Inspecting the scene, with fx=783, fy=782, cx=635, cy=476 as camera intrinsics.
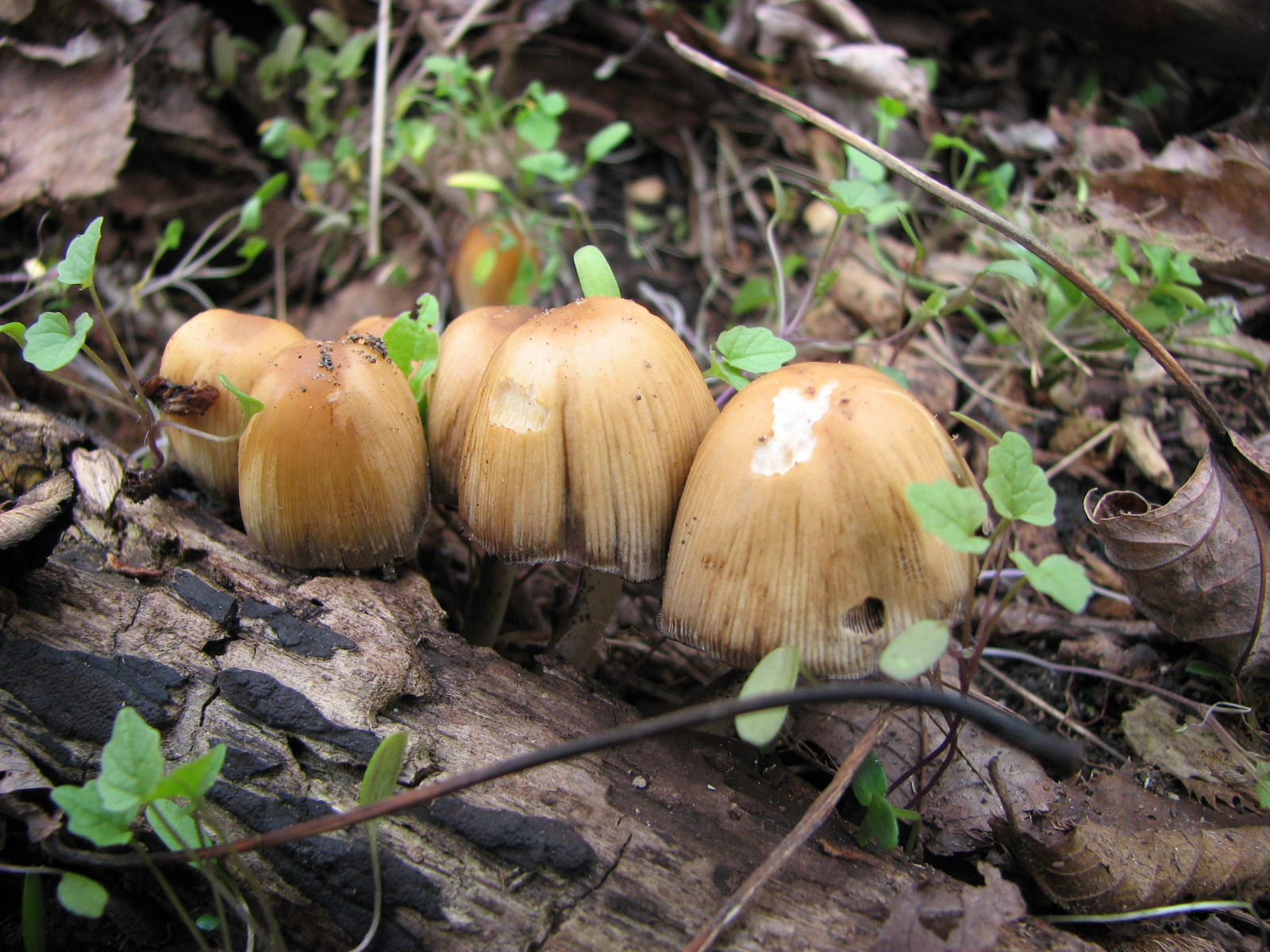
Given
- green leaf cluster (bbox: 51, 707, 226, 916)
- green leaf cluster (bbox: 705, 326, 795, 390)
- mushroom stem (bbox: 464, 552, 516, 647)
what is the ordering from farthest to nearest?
mushroom stem (bbox: 464, 552, 516, 647) → green leaf cluster (bbox: 705, 326, 795, 390) → green leaf cluster (bbox: 51, 707, 226, 916)

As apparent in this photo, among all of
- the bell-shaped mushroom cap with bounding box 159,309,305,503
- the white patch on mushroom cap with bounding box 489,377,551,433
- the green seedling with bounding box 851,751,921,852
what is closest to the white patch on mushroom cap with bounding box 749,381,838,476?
the white patch on mushroom cap with bounding box 489,377,551,433

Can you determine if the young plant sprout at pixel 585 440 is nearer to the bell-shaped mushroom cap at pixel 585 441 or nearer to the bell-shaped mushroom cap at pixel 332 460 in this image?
the bell-shaped mushroom cap at pixel 585 441

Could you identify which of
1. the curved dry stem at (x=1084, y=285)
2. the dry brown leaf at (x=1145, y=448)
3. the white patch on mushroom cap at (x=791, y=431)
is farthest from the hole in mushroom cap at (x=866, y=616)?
the dry brown leaf at (x=1145, y=448)

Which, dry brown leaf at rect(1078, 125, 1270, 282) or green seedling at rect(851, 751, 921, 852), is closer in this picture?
green seedling at rect(851, 751, 921, 852)

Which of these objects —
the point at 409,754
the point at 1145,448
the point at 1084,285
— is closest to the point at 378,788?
the point at 409,754

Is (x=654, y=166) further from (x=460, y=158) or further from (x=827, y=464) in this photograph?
(x=827, y=464)

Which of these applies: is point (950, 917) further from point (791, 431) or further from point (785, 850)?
point (791, 431)

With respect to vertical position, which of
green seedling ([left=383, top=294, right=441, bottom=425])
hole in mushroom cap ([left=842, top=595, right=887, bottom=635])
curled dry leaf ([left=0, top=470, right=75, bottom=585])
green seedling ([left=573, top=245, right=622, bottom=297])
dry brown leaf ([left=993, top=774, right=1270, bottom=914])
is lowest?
dry brown leaf ([left=993, top=774, right=1270, bottom=914])

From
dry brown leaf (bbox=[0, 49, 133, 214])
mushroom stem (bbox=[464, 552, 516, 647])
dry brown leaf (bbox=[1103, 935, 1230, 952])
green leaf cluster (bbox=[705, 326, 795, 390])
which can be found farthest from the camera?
dry brown leaf (bbox=[0, 49, 133, 214])

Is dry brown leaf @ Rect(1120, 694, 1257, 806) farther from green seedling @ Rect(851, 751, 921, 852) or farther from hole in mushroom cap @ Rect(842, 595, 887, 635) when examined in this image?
hole in mushroom cap @ Rect(842, 595, 887, 635)
